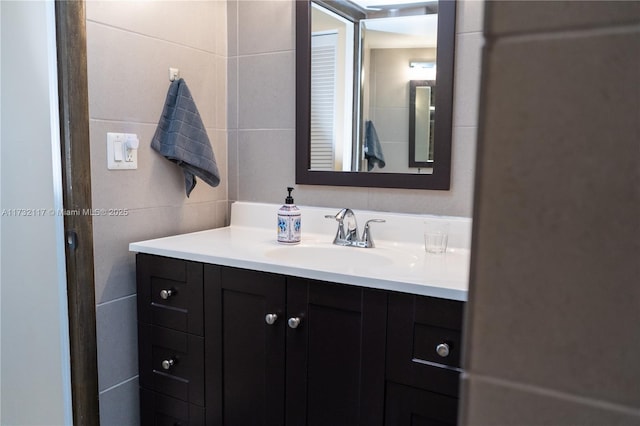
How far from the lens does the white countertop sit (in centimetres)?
124

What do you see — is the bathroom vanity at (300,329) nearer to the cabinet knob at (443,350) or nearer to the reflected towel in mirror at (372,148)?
the cabinet knob at (443,350)

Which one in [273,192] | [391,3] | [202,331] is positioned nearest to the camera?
[202,331]

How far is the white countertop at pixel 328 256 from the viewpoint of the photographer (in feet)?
4.08

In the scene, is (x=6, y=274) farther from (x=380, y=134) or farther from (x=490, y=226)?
(x=490, y=226)

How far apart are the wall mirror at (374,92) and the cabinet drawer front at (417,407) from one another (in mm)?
722

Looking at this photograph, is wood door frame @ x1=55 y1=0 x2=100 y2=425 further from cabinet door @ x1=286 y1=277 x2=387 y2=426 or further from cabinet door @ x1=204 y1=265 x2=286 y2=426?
cabinet door @ x1=286 y1=277 x2=387 y2=426

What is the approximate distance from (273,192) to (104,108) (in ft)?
2.30

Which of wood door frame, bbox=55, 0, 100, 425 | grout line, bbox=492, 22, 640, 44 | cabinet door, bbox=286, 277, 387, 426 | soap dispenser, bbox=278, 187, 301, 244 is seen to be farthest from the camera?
soap dispenser, bbox=278, 187, 301, 244

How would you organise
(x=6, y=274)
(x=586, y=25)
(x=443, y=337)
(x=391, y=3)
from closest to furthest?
(x=586, y=25) < (x=443, y=337) < (x=391, y=3) < (x=6, y=274)

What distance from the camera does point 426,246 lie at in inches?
64.3

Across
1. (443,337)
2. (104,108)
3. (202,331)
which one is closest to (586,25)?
(443,337)

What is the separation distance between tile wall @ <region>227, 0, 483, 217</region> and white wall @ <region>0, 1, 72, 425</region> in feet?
2.36

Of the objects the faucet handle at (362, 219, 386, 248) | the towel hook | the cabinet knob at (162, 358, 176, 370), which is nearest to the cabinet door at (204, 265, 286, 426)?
the cabinet knob at (162, 358, 176, 370)

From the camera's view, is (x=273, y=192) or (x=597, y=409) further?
(x=273, y=192)
